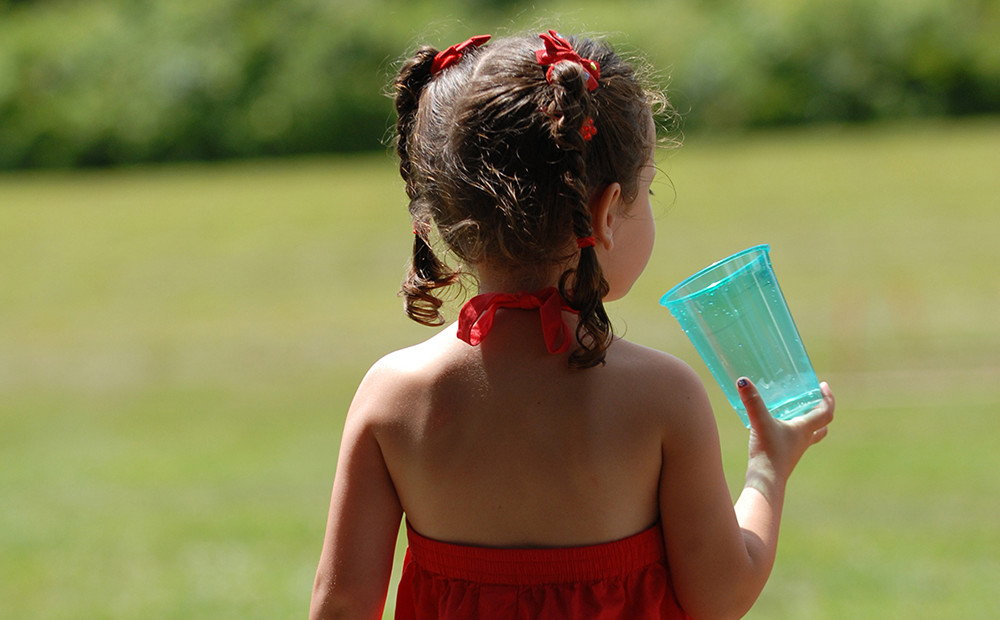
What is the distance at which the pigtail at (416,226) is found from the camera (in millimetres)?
1757

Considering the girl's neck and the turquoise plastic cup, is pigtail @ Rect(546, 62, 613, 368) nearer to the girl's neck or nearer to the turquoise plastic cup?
the girl's neck

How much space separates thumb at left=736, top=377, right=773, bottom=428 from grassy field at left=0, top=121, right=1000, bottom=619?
123cm

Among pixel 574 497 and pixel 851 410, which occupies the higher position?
pixel 574 497

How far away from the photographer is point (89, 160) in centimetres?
3756

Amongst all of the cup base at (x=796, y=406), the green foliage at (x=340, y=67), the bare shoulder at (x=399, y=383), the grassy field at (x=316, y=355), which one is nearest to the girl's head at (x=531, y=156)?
the bare shoulder at (x=399, y=383)

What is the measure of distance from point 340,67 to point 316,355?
935 inches

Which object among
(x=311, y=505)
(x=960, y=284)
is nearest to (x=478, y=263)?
(x=311, y=505)

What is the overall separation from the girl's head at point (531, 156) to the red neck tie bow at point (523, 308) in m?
0.02

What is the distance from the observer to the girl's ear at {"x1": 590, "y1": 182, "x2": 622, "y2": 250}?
1597mm

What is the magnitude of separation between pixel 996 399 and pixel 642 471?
1017 cm

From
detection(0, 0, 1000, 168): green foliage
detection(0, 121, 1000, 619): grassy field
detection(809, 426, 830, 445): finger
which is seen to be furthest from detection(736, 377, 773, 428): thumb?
detection(0, 0, 1000, 168): green foliage

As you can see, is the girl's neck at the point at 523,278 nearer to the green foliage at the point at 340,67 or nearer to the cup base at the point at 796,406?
the cup base at the point at 796,406

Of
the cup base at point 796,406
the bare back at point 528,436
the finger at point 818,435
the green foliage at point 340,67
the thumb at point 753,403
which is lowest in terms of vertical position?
the green foliage at point 340,67

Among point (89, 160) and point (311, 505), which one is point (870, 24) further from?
point (311, 505)
